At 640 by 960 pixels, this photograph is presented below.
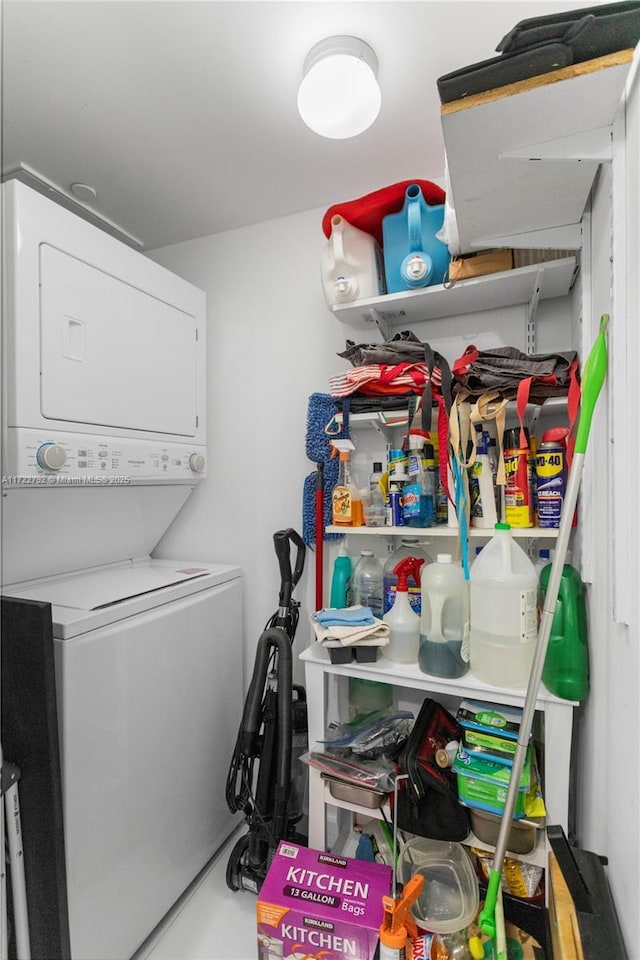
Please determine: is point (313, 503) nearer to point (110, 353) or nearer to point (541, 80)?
point (110, 353)

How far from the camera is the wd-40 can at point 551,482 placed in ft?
4.36

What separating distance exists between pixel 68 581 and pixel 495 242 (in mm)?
1716

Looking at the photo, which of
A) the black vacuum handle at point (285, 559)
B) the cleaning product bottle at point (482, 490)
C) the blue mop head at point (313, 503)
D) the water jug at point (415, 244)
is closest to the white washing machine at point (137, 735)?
the black vacuum handle at point (285, 559)

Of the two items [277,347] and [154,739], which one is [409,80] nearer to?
[277,347]

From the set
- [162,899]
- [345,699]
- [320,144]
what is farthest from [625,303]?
[162,899]

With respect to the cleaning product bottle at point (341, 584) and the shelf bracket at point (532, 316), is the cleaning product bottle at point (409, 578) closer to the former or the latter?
the cleaning product bottle at point (341, 584)

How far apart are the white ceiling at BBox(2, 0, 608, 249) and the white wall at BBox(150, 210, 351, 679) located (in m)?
0.21

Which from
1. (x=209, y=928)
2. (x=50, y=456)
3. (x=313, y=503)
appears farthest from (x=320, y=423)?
(x=209, y=928)

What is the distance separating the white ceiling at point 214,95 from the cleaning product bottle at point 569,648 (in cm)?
109

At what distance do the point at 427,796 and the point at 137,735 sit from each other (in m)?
0.85

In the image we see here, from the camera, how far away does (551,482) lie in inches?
52.7

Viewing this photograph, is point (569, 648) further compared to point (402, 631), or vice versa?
point (402, 631)

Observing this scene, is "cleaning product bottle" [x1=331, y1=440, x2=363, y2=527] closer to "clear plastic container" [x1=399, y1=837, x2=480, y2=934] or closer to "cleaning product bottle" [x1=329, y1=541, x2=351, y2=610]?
"cleaning product bottle" [x1=329, y1=541, x2=351, y2=610]

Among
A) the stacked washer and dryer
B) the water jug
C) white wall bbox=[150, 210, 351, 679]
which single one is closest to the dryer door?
the stacked washer and dryer
